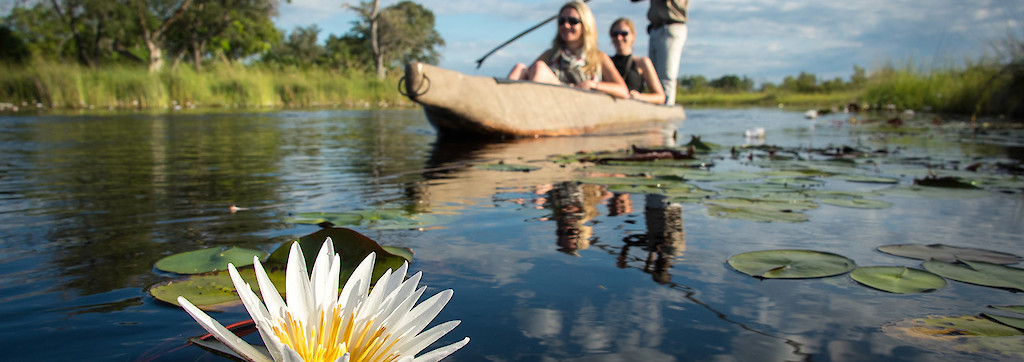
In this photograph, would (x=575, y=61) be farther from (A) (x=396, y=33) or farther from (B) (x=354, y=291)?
(A) (x=396, y=33)

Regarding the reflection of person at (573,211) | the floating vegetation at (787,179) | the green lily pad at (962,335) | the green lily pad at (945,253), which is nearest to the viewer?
the green lily pad at (962,335)

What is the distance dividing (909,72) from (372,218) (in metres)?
16.0

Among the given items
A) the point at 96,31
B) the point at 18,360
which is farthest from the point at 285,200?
the point at 96,31

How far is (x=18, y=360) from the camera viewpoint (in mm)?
817

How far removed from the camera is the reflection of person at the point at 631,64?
7090 millimetres

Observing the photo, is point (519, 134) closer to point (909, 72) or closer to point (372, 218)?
point (372, 218)

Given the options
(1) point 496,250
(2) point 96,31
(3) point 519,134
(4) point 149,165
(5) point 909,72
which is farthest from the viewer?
(2) point 96,31

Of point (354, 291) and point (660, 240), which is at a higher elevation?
point (354, 291)

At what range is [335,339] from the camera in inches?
23.7

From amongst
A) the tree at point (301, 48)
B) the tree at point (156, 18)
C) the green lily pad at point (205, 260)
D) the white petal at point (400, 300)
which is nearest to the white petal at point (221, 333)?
the white petal at point (400, 300)

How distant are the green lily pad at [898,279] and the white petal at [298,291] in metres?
1.02

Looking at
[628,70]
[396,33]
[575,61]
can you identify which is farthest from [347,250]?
[396,33]

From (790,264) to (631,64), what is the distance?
6264 mm

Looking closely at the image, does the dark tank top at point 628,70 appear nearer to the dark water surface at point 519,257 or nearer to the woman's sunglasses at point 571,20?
the woman's sunglasses at point 571,20
